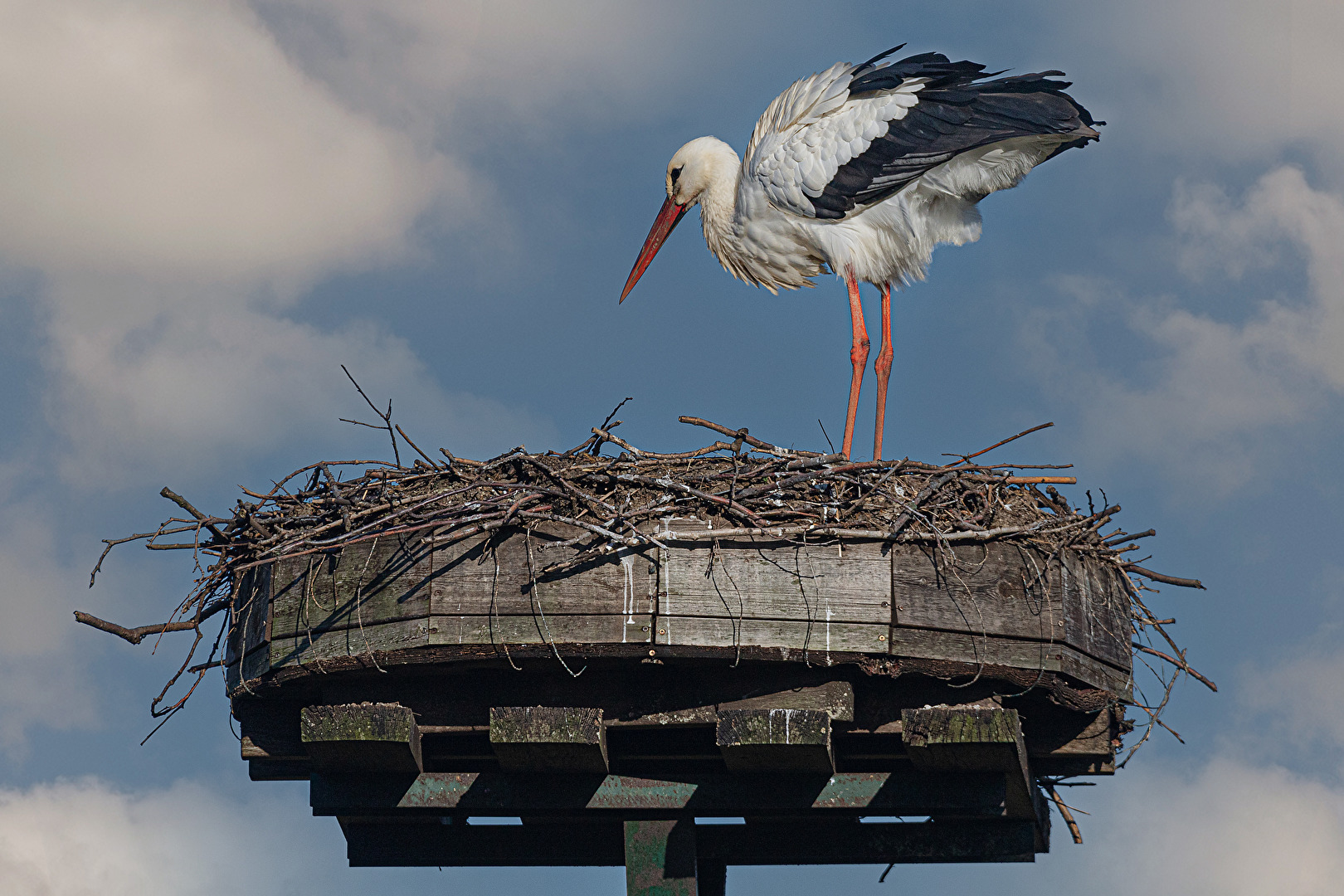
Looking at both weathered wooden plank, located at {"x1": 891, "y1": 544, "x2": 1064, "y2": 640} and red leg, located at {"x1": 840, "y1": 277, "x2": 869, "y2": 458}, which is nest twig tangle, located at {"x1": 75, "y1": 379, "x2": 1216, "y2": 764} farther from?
red leg, located at {"x1": 840, "y1": 277, "x2": 869, "y2": 458}

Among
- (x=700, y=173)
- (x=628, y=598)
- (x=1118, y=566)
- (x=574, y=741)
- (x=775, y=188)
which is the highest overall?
(x=700, y=173)

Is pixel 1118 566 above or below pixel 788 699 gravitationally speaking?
above

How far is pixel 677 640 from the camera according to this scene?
4.53 meters

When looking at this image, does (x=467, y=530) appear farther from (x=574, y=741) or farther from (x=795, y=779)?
(x=795, y=779)

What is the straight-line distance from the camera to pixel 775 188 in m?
7.32

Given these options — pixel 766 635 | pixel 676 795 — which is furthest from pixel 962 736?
pixel 676 795

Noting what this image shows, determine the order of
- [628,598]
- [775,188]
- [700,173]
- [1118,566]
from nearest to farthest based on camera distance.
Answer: [628,598]
[1118,566]
[775,188]
[700,173]

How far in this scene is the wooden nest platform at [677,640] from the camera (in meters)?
4.57

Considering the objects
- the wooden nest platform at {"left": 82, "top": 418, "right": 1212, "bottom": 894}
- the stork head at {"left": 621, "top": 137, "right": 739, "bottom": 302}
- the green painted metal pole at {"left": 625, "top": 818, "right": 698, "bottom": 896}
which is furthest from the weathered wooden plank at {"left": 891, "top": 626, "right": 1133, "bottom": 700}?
the stork head at {"left": 621, "top": 137, "right": 739, "bottom": 302}

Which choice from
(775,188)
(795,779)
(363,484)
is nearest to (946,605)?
(795,779)

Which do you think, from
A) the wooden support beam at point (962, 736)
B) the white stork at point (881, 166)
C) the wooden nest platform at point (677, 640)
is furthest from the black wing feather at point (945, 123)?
the wooden support beam at point (962, 736)

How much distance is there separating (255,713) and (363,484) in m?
0.91

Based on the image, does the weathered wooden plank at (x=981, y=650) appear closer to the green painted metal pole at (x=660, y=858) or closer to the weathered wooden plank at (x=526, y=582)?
the weathered wooden plank at (x=526, y=582)

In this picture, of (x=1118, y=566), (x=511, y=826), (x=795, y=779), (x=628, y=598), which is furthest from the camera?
(x=511, y=826)
